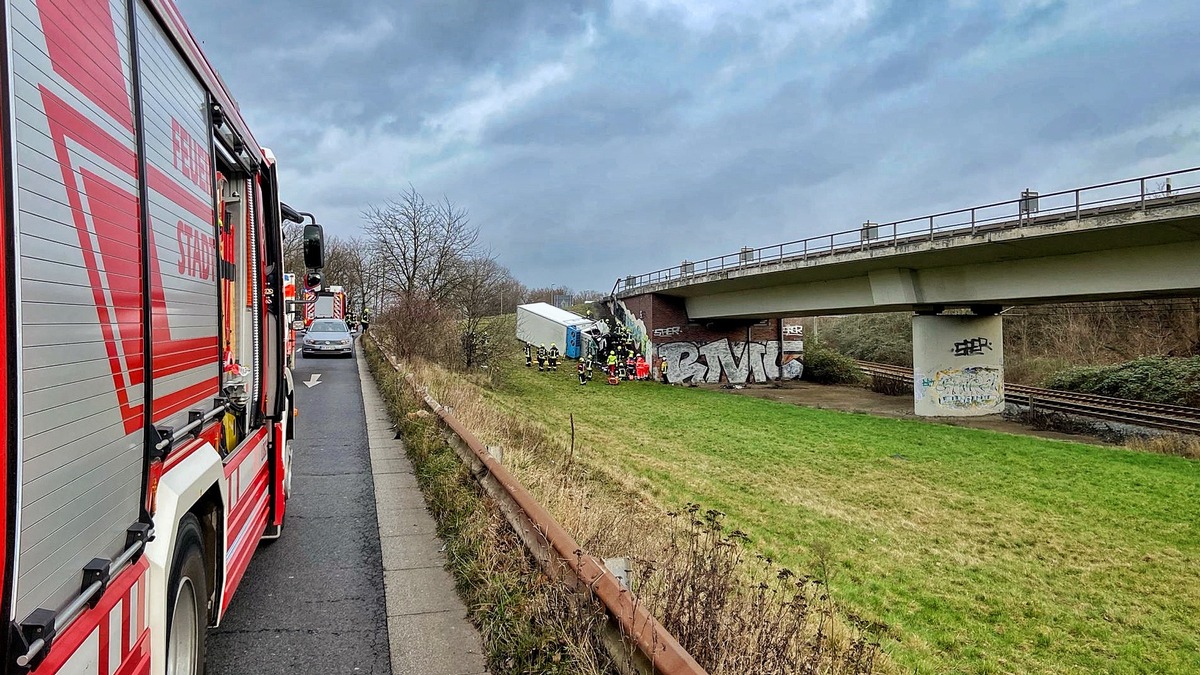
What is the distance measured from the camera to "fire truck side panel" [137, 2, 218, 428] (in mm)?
2453

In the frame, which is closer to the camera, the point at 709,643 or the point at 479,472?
the point at 709,643

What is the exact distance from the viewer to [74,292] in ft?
5.63

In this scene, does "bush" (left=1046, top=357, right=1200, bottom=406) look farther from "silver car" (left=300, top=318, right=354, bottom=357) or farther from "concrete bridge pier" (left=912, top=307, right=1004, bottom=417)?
"silver car" (left=300, top=318, right=354, bottom=357)

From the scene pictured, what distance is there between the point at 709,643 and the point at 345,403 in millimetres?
12213

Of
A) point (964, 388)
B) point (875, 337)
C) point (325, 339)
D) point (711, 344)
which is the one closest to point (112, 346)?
point (325, 339)

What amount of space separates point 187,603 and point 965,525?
1045 centimetres

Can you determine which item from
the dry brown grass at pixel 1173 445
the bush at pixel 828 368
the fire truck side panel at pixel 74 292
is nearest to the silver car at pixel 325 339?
the fire truck side panel at pixel 74 292

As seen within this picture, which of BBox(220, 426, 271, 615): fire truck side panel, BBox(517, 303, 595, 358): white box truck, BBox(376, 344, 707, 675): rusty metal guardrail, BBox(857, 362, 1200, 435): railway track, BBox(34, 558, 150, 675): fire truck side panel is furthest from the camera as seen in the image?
BBox(517, 303, 595, 358): white box truck

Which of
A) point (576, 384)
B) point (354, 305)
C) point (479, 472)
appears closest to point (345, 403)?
point (479, 472)

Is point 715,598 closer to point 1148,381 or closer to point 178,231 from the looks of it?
point 178,231

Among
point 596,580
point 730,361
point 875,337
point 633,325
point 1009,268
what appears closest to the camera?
point 596,580

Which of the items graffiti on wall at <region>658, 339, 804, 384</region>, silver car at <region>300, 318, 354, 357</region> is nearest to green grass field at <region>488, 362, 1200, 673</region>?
silver car at <region>300, 318, 354, 357</region>

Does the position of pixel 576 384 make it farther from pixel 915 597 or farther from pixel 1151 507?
pixel 915 597

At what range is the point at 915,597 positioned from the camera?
7.04m
